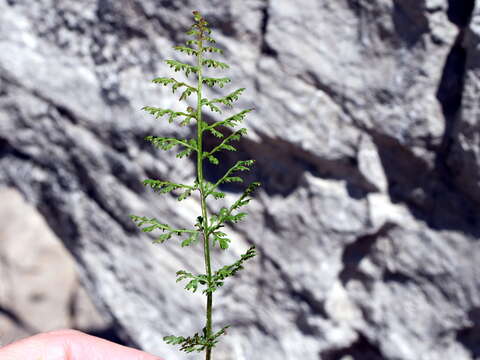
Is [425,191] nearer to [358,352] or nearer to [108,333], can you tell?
[358,352]

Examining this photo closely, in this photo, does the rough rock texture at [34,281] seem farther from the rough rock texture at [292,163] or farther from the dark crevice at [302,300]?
the dark crevice at [302,300]

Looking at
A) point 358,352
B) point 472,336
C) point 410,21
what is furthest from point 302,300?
point 410,21

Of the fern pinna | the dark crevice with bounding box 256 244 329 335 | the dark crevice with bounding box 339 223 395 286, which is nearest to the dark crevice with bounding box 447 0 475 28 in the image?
the dark crevice with bounding box 339 223 395 286

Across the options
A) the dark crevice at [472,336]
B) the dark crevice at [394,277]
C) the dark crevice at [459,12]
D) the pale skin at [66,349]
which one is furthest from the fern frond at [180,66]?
the dark crevice at [472,336]

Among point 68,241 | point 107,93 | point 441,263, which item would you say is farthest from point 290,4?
point 68,241

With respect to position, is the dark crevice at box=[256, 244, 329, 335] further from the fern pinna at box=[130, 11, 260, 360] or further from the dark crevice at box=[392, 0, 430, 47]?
the fern pinna at box=[130, 11, 260, 360]

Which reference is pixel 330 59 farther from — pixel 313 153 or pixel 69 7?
pixel 69 7

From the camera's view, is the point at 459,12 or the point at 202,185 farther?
the point at 459,12
